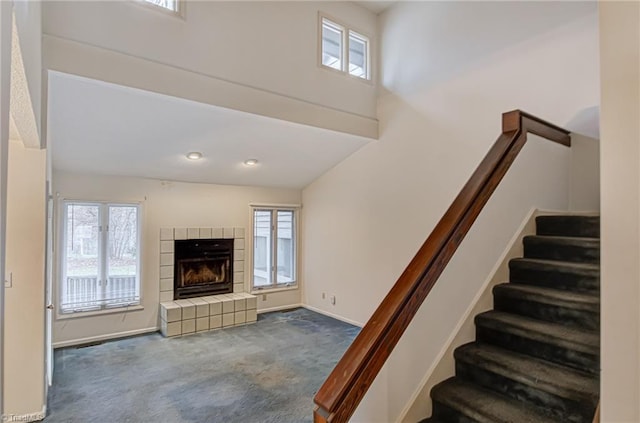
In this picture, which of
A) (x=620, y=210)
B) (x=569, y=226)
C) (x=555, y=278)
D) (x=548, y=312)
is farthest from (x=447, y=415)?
(x=569, y=226)

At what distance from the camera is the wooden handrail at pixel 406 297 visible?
1.15 metres

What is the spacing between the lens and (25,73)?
158 centimetres

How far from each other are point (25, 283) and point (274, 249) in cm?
383

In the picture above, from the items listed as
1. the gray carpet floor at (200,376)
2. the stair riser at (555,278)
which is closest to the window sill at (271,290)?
the gray carpet floor at (200,376)

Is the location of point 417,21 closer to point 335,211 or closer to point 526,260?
point 335,211

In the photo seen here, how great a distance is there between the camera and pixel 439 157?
4.26 metres

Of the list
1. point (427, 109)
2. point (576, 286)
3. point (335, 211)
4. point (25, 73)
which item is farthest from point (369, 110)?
point (25, 73)

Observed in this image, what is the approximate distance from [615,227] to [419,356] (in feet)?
4.28

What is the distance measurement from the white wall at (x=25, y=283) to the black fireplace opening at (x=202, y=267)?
2438 millimetres

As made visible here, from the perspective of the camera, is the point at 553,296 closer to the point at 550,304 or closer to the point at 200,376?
the point at 550,304

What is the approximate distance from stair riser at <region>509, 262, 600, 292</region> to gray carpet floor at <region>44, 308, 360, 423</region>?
1.89 metres

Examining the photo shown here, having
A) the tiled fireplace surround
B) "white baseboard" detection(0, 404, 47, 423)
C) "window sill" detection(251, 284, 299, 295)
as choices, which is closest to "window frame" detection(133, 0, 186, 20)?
the tiled fireplace surround

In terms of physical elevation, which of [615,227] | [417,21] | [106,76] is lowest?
[615,227]

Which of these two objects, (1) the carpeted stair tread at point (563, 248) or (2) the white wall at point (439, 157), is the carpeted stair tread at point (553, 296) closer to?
(2) the white wall at point (439, 157)
